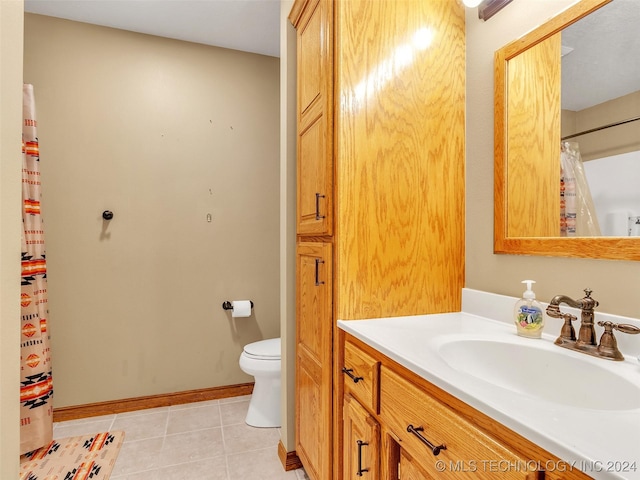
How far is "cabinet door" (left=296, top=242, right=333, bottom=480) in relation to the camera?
131 centimetres

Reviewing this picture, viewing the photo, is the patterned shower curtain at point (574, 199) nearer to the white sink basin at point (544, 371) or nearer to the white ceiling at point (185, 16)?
the white sink basin at point (544, 371)

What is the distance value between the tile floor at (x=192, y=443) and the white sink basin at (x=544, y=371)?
→ 3.77 feet

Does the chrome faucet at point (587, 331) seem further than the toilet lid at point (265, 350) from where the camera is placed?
No

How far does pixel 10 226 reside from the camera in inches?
31.9

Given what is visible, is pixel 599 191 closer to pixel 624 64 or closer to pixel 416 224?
pixel 624 64

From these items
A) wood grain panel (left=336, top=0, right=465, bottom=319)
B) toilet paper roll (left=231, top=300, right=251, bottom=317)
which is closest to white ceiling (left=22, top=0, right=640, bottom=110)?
wood grain panel (left=336, top=0, right=465, bottom=319)

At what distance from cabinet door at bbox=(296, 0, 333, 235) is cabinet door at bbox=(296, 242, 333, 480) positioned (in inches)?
5.4

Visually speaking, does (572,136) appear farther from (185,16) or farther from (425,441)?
(185,16)

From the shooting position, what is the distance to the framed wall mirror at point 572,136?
934mm

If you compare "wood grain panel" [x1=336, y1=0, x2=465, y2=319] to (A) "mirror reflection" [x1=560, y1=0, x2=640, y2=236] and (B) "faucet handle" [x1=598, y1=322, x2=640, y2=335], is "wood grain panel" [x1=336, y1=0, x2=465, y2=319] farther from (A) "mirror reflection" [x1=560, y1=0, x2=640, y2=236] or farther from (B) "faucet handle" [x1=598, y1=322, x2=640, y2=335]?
(B) "faucet handle" [x1=598, y1=322, x2=640, y2=335]

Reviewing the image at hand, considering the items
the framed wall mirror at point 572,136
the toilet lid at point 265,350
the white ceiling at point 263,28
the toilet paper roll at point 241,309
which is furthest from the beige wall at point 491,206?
the toilet paper roll at point 241,309

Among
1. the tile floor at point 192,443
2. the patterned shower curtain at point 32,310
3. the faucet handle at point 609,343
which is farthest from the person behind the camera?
the patterned shower curtain at point 32,310

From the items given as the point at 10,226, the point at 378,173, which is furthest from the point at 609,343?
the point at 10,226

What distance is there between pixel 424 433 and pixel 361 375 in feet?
1.03
